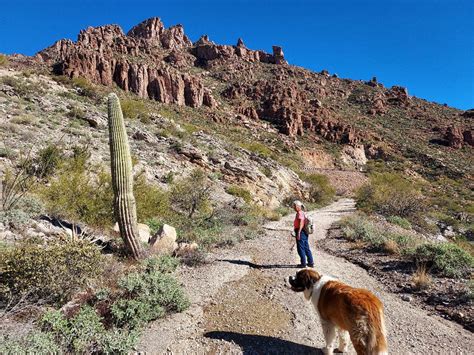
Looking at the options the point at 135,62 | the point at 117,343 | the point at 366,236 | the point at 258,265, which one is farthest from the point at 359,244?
the point at 135,62

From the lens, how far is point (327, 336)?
10.6ft

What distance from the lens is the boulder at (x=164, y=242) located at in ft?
20.3

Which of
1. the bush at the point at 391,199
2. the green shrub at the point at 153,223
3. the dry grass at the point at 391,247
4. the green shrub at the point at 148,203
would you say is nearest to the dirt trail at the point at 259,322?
the dry grass at the point at 391,247

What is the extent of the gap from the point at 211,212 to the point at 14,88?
58.3 feet

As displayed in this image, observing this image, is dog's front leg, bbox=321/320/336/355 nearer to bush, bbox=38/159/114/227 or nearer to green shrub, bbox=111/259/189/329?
green shrub, bbox=111/259/189/329

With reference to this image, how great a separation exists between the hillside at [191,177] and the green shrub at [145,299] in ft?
0.10

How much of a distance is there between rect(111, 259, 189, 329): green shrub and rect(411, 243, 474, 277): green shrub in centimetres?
494

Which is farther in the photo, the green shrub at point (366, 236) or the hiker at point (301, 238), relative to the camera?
the green shrub at point (366, 236)

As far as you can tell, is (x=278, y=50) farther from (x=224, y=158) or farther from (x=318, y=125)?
(x=224, y=158)

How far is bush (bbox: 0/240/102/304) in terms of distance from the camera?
368 centimetres

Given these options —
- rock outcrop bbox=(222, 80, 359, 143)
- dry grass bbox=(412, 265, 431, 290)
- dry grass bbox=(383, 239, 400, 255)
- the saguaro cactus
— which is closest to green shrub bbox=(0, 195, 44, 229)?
the saguaro cactus

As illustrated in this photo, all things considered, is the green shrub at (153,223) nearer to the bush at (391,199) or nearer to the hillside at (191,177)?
the hillside at (191,177)

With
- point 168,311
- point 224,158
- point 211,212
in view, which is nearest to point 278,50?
point 224,158

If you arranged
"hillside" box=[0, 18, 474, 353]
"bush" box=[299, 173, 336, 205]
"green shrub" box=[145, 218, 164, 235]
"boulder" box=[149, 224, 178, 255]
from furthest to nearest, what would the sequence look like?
"bush" box=[299, 173, 336, 205], "green shrub" box=[145, 218, 164, 235], "boulder" box=[149, 224, 178, 255], "hillside" box=[0, 18, 474, 353]
